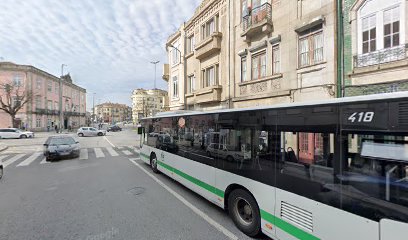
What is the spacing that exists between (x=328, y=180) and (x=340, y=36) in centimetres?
779

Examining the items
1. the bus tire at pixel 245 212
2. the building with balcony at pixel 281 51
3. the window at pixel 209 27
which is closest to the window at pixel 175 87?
the window at pixel 209 27

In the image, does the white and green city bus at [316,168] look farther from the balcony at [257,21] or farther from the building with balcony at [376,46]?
the balcony at [257,21]

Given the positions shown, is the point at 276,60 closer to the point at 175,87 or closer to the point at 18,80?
the point at 175,87

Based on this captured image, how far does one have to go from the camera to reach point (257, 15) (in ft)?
38.8

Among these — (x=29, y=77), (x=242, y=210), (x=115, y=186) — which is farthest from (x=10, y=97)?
(x=242, y=210)

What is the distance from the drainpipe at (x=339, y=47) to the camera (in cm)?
848

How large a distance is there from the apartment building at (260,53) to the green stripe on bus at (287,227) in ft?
22.4

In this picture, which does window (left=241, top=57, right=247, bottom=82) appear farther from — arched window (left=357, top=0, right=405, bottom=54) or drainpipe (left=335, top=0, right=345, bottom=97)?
arched window (left=357, top=0, right=405, bottom=54)

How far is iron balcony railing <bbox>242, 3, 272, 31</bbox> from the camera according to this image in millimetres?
11192

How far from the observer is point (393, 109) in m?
2.34

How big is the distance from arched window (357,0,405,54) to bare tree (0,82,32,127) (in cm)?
4683

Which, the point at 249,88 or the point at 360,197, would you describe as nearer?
the point at 360,197

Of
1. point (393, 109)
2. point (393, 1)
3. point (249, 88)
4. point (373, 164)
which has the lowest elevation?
point (373, 164)

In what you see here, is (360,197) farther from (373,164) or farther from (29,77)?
(29,77)
